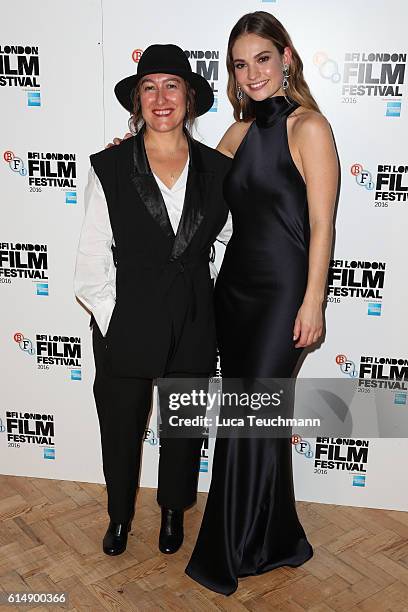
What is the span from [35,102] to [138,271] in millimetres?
1008

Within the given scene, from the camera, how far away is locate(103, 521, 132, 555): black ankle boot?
9.51ft

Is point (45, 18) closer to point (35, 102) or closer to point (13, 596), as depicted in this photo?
point (35, 102)

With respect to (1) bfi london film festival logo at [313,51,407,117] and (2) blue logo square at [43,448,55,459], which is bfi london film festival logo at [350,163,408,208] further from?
(2) blue logo square at [43,448,55,459]

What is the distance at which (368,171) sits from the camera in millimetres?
2953

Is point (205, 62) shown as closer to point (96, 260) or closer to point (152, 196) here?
point (152, 196)

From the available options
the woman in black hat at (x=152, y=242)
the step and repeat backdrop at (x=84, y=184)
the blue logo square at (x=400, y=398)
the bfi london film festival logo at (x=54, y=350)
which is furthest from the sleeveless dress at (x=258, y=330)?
the bfi london film festival logo at (x=54, y=350)

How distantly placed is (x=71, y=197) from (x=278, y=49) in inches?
Answer: 46.2

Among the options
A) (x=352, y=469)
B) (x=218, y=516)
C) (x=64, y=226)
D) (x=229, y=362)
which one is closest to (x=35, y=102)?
(x=64, y=226)

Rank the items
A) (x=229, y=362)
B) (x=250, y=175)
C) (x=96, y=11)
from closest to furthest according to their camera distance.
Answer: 1. (x=250, y=175)
2. (x=229, y=362)
3. (x=96, y=11)

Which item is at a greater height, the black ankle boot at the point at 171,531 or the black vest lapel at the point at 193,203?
the black vest lapel at the point at 193,203

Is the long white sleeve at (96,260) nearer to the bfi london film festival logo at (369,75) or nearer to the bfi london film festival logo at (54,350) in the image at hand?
the bfi london film festival logo at (54,350)

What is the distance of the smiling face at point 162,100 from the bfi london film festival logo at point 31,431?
164 cm

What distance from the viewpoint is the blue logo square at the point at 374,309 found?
10.2 ft

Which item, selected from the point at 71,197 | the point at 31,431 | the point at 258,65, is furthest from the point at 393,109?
the point at 31,431
